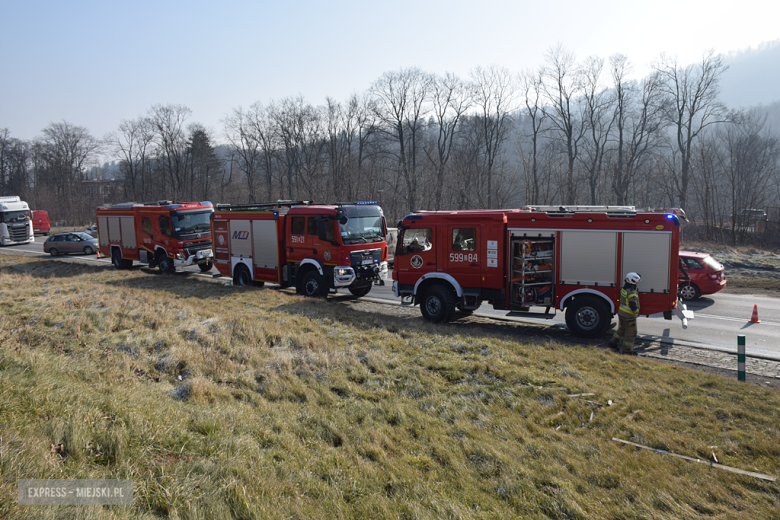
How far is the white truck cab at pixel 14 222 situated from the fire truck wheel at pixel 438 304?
40960 millimetres

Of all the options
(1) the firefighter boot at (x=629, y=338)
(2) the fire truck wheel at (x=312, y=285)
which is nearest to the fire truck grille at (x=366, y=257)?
(2) the fire truck wheel at (x=312, y=285)

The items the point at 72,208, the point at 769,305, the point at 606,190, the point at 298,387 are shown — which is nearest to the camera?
the point at 298,387

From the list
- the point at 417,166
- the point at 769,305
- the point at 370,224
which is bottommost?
the point at 769,305

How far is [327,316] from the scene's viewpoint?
11.5 meters

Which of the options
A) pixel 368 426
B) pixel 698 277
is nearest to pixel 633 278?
pixel 368 426

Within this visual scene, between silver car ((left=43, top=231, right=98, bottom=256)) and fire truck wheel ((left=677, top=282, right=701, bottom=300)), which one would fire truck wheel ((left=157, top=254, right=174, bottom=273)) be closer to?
silver car ((left=43, top=231, right=98, bottom=256))

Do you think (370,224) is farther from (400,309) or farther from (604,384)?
(604,384)

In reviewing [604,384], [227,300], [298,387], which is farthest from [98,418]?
[227,300]

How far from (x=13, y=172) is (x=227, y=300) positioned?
94.8 m

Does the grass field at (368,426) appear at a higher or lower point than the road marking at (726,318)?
higher

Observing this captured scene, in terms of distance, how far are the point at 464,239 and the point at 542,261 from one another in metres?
1.93

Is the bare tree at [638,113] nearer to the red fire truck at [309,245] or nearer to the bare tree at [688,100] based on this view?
the bare tree at [688,100]

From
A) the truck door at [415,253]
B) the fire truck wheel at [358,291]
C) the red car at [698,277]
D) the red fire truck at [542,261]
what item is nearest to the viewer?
the red fire truck at [542,261]

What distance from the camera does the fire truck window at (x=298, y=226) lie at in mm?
14781
